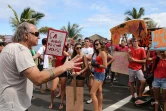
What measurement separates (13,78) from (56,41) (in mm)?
2963

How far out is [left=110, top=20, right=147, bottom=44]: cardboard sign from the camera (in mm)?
7234

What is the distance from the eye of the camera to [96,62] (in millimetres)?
5199

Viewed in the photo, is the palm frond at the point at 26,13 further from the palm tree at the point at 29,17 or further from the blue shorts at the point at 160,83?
the blue shorts at the point at 160,83

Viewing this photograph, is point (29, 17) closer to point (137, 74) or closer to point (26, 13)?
point (26, 13)

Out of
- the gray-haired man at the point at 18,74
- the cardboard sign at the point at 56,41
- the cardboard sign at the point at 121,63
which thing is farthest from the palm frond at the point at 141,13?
the gray-haired man at the point at 18,74

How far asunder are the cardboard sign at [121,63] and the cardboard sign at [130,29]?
1.72 feet

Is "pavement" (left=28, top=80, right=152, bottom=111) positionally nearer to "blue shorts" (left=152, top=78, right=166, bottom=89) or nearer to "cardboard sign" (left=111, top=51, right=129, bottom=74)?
"cardboard sign" (left=111, top=51, right=129, bottom=74)

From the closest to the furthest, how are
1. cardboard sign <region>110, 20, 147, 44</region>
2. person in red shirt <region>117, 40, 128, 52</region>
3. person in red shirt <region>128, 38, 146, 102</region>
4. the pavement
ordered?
the pavement < person in red shirt <region>128, 38, 146, 102</region> < cardboard sign <region>110, 20, 147, 44</region> < person in red shirt <region>117, 40, 128, 52</region>

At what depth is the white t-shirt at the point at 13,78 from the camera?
206cm

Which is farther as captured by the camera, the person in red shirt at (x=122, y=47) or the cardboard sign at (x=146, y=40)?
the person in red shirt at (x=122, y=47)

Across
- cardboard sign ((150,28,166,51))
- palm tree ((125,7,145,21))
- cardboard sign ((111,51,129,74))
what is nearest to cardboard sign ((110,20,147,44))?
cardboard sign ((111,51,129,74))

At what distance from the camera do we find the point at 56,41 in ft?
16.5

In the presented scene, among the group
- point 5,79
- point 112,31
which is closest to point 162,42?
point 112,31

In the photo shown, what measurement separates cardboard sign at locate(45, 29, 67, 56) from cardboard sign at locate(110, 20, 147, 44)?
320 centimetres
